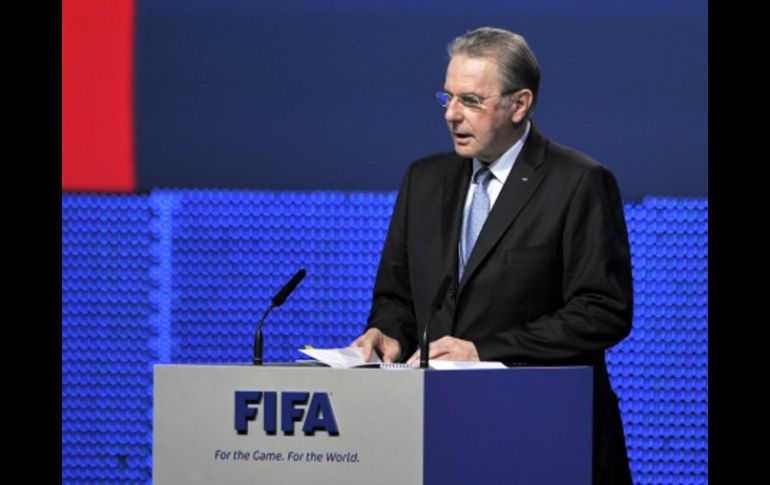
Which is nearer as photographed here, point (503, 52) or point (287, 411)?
point (287, 411)

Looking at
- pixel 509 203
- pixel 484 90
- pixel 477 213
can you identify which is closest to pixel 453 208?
pixel 477 213

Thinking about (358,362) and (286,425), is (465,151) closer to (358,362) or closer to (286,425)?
(358,362)

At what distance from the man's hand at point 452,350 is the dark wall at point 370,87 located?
1542 millimetres

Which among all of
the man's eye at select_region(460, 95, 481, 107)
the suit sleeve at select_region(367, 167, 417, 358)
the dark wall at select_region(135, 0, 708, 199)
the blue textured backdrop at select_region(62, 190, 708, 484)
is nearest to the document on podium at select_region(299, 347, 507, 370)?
the suit sleeve at select_region(367, 167, 417, 358)

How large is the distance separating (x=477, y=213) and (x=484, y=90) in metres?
0.28

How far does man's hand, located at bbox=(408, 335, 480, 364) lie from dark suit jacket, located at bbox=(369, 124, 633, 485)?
0.04 meters

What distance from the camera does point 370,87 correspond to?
13.5 ft

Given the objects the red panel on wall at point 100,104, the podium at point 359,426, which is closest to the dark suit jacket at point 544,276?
the podium at point 359,426

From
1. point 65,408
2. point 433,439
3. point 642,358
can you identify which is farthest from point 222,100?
point 433,439

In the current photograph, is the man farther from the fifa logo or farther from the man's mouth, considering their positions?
the fifa logo

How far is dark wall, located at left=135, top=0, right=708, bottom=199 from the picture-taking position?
398cm

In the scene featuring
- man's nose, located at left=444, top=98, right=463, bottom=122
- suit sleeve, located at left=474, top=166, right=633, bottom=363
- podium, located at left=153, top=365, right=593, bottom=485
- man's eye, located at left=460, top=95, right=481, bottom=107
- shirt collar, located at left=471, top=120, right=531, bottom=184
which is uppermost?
man's eye, located at left=460, top=95, right=481, bottom=107

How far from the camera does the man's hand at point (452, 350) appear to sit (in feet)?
8.38

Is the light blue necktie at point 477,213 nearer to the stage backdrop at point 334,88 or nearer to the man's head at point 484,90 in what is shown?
the man's head at point 484,90
